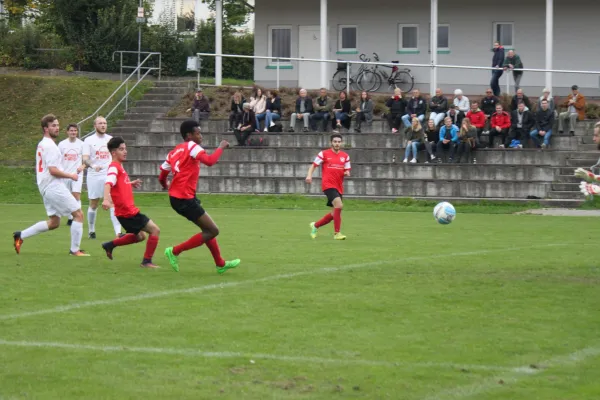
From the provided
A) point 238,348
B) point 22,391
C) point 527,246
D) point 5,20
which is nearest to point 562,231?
point 527,246

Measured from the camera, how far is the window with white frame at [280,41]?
41.1 m

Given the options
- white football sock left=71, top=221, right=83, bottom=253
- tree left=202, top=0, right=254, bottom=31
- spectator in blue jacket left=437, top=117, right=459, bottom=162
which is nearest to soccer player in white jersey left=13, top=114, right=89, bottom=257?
white football sock left=71, top=221, right=83, bottom=253

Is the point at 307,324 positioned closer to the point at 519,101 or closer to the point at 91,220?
the point at 91,220

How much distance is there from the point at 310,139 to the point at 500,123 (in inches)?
234

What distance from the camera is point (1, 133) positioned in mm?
35594

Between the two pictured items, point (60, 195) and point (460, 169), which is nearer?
point (60, 195)

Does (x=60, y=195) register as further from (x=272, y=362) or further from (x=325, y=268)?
(x=272, y=362)

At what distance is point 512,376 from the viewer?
655cm

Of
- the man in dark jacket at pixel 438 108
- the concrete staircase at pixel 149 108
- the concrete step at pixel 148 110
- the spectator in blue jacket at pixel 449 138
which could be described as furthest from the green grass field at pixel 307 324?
the concrete step at pixel 148 110

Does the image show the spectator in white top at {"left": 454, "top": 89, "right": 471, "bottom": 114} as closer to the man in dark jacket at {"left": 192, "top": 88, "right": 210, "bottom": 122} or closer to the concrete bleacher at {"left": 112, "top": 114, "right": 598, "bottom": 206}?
the concrete bleacher at {"left": 112, "top": 114, "right": 598, "bottom": 206}

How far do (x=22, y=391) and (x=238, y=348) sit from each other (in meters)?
1.77

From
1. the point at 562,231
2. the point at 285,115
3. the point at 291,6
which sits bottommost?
the point at 562,231

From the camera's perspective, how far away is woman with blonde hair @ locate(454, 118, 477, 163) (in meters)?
A: 28.2

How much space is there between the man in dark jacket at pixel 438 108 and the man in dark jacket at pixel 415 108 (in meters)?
0.26
